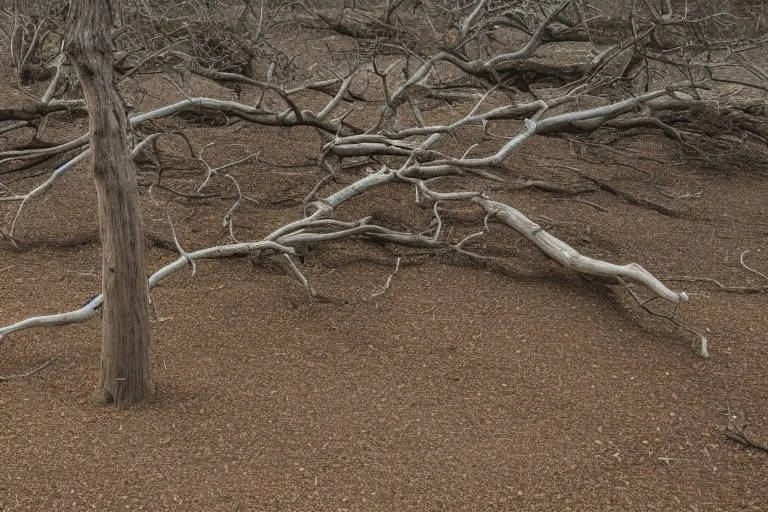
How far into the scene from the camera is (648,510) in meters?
3.52

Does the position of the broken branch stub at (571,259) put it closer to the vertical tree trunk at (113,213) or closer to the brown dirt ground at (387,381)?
the brown dirt ground at (387,381)

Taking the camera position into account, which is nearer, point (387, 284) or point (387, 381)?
point (387, 381)

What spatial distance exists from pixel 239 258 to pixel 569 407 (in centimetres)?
246

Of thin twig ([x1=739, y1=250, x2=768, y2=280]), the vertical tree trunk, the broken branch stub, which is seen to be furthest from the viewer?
thin twig ([x1=739, y1=250, x2=768, y2=280])

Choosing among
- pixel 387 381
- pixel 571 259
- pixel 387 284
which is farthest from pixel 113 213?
pixel 571 259

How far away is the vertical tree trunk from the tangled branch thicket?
66cm

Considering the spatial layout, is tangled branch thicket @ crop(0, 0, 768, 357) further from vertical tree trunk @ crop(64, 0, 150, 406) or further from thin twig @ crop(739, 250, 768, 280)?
thin twig @ crop(739, 250, 768, 280)

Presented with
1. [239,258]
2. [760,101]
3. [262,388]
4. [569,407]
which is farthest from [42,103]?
[760,101]

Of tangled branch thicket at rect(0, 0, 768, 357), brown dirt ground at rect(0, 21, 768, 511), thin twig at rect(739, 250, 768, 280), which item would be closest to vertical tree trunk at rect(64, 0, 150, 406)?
brown dirt ground at rect(0, 21, 768, 511)

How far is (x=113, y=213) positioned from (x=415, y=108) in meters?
4.69

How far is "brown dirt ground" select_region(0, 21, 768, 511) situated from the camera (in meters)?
3.58

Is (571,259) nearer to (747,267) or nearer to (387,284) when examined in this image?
(387,284)

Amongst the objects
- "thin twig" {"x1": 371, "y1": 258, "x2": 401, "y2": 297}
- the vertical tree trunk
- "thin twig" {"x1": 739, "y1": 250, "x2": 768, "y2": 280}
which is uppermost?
the vertical tree trunk

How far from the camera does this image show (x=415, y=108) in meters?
7.99
